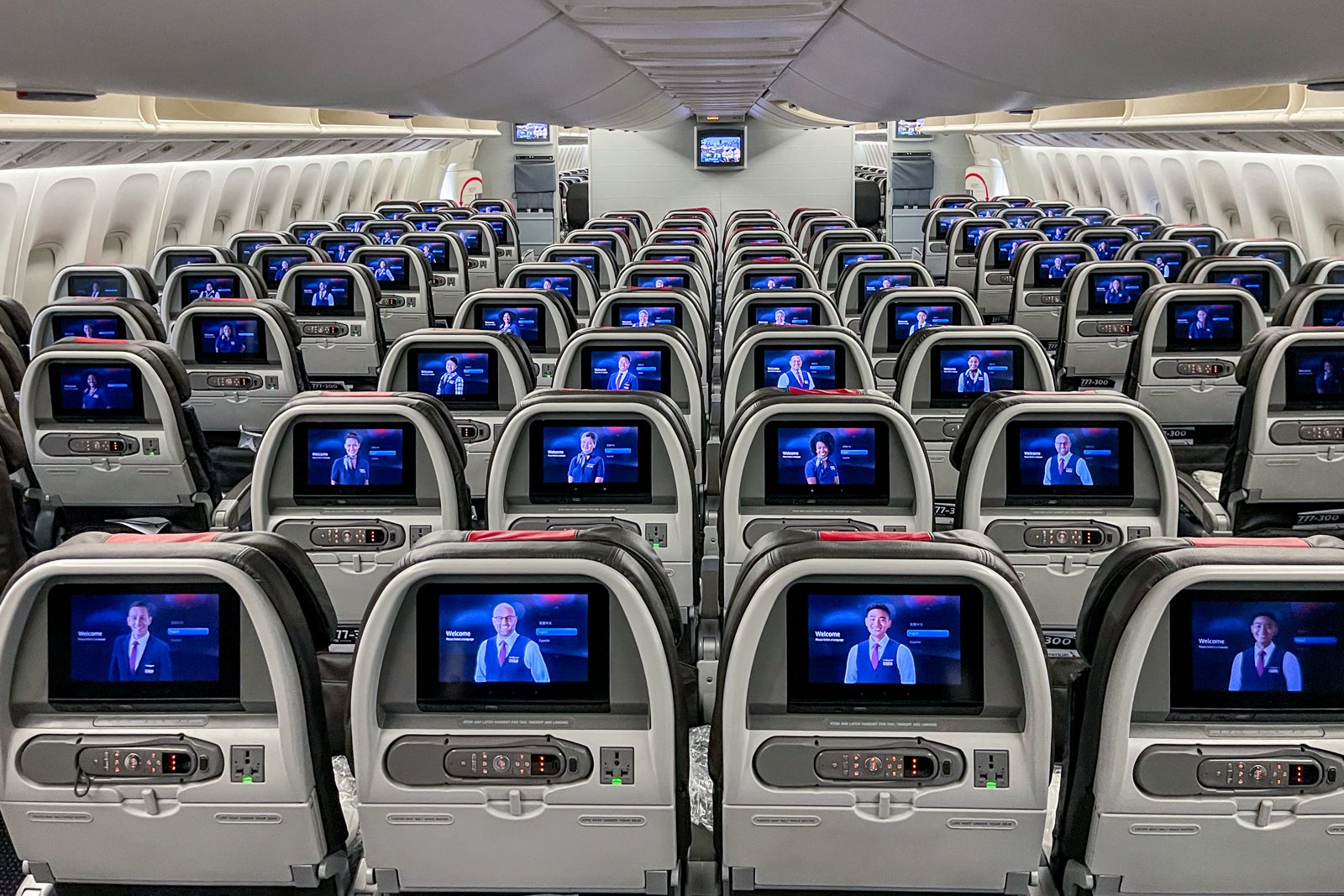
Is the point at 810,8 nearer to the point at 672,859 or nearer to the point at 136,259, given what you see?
the point at 672,859

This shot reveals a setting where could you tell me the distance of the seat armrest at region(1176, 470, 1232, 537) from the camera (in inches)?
221

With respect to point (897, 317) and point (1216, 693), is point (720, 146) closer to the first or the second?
point (897, 317)

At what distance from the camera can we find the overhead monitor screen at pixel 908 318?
8.70m

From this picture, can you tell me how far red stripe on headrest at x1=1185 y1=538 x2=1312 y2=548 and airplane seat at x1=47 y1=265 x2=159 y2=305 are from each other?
33.2 feet

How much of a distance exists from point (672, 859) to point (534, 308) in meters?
6.44

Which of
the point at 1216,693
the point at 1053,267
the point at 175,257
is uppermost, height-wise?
the point at 175,257

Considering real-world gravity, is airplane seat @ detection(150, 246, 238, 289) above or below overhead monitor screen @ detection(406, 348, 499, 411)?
above

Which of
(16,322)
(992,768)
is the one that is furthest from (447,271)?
(992,768)

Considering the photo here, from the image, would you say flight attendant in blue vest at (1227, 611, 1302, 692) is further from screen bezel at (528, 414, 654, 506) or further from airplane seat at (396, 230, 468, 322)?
airplane seat at (396, 230, 468, 322)

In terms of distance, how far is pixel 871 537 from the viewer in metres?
2.80

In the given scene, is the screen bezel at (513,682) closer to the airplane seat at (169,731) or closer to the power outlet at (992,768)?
the airplane seat at (169,731)

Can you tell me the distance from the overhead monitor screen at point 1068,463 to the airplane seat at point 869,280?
5759 mm

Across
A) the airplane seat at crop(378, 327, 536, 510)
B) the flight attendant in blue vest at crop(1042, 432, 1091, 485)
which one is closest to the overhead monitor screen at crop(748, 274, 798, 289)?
the airplane seat at crop(378, 327, 536, 510)

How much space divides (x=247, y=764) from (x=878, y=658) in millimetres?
1418
